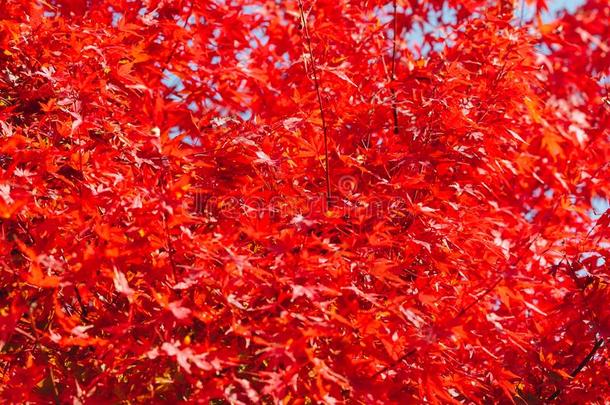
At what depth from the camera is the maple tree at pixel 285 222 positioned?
6.79 feet

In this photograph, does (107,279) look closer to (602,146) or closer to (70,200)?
(70,200)

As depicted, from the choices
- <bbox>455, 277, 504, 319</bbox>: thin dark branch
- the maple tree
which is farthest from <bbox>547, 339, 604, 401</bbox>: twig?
<bbox>455, 277, 504, 319</bbox>: thin dark branch

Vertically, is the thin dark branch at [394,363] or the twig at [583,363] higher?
the twig at [583,363]

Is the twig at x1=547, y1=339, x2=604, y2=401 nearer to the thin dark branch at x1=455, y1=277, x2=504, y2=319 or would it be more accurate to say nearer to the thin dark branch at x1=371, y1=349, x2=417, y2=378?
the thin dark branch at x1=455, y1=277, x2=504, y2=319

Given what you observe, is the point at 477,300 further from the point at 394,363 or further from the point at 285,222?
the point at 285,222

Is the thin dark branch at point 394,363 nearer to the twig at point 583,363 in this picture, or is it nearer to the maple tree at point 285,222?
the maple tree at point 285,222

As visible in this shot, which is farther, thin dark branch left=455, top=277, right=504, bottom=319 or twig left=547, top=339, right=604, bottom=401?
twig left=547, top=339, right=604, bottom=401

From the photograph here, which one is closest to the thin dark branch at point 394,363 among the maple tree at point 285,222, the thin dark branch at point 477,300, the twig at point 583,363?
the maple tree at point 285,222

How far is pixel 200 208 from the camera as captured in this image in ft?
8.29

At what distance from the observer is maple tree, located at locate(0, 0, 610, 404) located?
2.07 m

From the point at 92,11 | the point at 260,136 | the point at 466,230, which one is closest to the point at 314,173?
the point at 260,136

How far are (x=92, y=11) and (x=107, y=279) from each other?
1.55 meters

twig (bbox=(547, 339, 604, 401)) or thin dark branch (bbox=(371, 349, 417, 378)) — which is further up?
twig (bbox=(547, 339, 604, 401))

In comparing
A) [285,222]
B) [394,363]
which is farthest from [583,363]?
[285,222]
